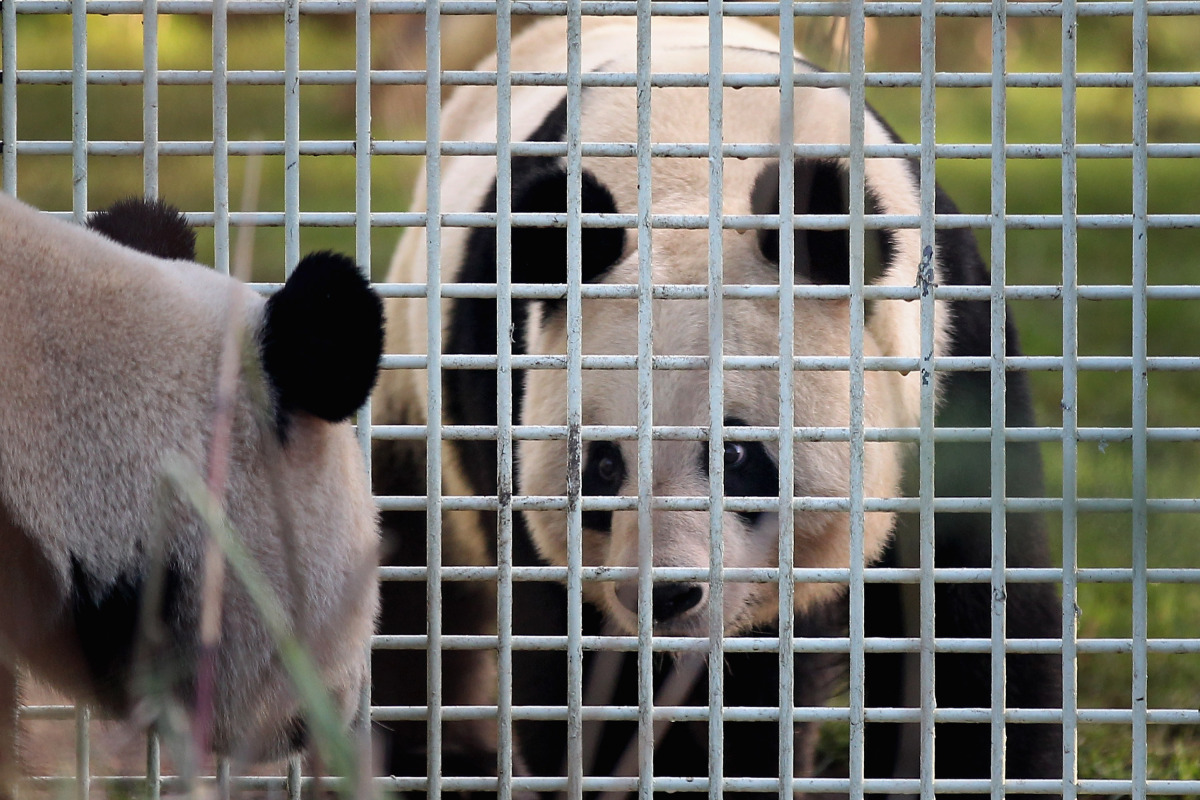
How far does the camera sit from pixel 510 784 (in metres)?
1.83

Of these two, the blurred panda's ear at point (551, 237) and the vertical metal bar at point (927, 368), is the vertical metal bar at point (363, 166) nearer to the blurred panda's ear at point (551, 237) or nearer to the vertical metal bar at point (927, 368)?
the blurred panda's ear at point (551, 237)

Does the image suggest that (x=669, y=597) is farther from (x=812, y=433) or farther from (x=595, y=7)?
(x=595, y=7)

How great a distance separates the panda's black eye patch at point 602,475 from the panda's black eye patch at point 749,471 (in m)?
0.21

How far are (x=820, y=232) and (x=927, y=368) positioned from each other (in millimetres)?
444

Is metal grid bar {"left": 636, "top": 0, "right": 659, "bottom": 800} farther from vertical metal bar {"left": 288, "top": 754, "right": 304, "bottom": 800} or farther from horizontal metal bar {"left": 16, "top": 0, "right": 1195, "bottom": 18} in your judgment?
vertical metal bar {"left": 288, "top": 754, "right": 304, "bottom": 800}

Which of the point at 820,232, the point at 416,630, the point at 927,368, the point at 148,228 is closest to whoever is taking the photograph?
the point at 148,228

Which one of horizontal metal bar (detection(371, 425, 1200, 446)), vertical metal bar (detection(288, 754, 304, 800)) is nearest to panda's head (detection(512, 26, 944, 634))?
horizontal metal bar (detection(371, 425, 1200, 446))

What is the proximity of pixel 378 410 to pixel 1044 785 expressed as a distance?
7.07ft

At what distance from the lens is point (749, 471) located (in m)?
2.43

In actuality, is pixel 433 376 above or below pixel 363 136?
below

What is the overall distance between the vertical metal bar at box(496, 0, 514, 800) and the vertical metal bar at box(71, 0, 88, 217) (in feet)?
1.93

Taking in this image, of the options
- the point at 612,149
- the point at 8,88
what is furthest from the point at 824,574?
the point at 8,88

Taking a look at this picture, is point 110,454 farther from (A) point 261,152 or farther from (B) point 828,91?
(B) point 828,91

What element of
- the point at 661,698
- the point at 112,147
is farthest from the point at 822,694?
the point at 112,147
